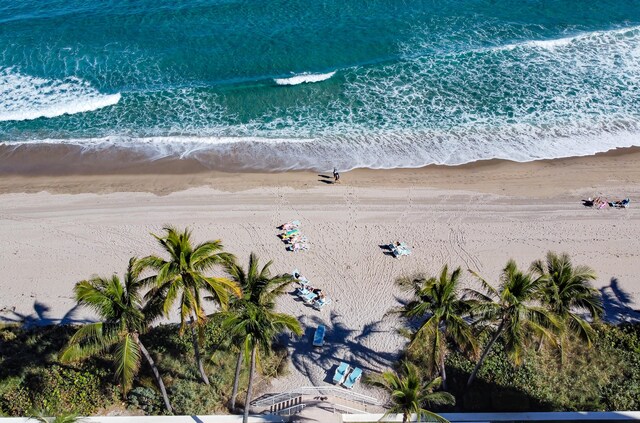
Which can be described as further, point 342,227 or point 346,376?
point 342,227

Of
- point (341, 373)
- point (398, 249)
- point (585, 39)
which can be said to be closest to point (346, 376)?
point (341, 373)

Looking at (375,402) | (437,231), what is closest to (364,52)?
(437,231)

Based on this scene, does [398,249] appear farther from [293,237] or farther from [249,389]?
[249,389]

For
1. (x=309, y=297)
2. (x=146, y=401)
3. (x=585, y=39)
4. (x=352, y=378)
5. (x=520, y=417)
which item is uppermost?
(x=585, y=39)

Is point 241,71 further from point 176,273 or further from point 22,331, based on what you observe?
point 176,273

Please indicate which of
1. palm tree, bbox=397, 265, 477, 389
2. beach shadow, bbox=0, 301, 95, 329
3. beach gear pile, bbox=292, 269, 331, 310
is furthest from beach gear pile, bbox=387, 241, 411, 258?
beach shadow, bbox=0, 301, 95, 329

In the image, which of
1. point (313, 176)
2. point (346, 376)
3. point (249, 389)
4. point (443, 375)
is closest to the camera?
point (249, 389)

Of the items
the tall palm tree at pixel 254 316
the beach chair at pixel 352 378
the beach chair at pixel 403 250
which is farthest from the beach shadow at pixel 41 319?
the beach chair at pixel 403 250
